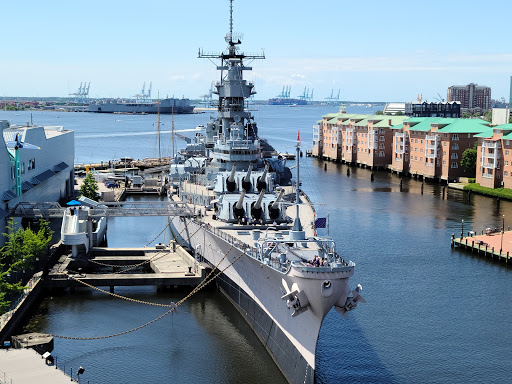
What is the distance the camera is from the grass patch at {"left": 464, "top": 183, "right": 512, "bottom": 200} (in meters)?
63.9

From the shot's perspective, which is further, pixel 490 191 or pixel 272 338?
pixel 490 191

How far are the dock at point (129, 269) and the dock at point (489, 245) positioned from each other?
55.5ft

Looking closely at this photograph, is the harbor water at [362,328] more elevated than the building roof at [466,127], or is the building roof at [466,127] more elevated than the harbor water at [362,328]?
the building roof at [466,127]

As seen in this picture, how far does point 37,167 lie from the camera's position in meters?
45.8

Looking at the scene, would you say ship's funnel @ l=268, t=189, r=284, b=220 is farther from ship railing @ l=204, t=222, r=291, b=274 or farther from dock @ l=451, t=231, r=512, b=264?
dock @ l=451, t=231, r=512, b=264

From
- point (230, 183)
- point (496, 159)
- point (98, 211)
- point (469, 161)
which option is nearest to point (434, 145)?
point (469, 161)

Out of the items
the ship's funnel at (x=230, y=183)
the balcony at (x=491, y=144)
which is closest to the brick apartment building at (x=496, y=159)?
the balcony at (x=491, y=144)

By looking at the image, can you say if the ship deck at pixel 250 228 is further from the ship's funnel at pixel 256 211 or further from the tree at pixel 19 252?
the tree at pixel 19 252

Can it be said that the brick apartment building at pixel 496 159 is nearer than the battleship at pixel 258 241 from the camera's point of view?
No

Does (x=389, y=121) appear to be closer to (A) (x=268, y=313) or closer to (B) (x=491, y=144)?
(B) (x=491, y=144)

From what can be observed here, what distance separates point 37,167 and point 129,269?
12.4 meters

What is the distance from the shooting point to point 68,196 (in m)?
58.3

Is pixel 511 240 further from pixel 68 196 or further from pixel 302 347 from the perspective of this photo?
pixel 68 196

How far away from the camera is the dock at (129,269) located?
34.2 m
